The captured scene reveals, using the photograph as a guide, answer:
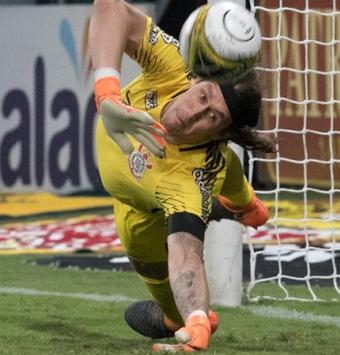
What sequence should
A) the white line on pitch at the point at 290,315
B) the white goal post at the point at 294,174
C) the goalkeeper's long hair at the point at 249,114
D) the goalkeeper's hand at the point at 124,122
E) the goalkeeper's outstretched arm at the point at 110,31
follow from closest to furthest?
the goalkeeper's hand at the point at 124,122 → the goalkeeper's outstretched arm at the point at 110,31 → the goalkeeper's long hair at the point at 249,114 → the white line on pitch at the point at 290,315 → the white goal post at the point at 294,174

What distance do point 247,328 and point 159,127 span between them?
1827 millimetres

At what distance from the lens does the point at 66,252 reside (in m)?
10.5

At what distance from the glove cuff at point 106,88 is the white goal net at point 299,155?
11.6 feet

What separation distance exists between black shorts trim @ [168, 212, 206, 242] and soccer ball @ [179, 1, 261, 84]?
510 millimetres

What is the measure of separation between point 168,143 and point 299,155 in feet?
21.2

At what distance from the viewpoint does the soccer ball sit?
5.39 metres

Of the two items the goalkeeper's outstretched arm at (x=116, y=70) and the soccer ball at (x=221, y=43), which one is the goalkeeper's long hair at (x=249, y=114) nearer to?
the soccer ball at (x=221, y=43)

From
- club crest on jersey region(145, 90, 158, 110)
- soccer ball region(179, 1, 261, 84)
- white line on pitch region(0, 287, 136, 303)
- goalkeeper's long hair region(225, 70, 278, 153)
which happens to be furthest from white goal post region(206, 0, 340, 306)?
soccer ball region(179, 1, 261, 84)

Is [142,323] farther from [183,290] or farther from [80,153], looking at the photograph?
[80,153]

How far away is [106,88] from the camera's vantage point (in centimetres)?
527

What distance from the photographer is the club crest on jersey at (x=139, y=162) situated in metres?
5.69

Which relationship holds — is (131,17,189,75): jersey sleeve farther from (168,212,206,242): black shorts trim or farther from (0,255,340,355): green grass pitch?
(0,255,340,355): green grass pitch

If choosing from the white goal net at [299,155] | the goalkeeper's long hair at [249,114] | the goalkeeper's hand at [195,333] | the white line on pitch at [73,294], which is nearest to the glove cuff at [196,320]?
the goalkeeper's hand at [195,333]

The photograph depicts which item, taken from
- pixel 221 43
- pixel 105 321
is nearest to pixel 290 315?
pixel 105 321
